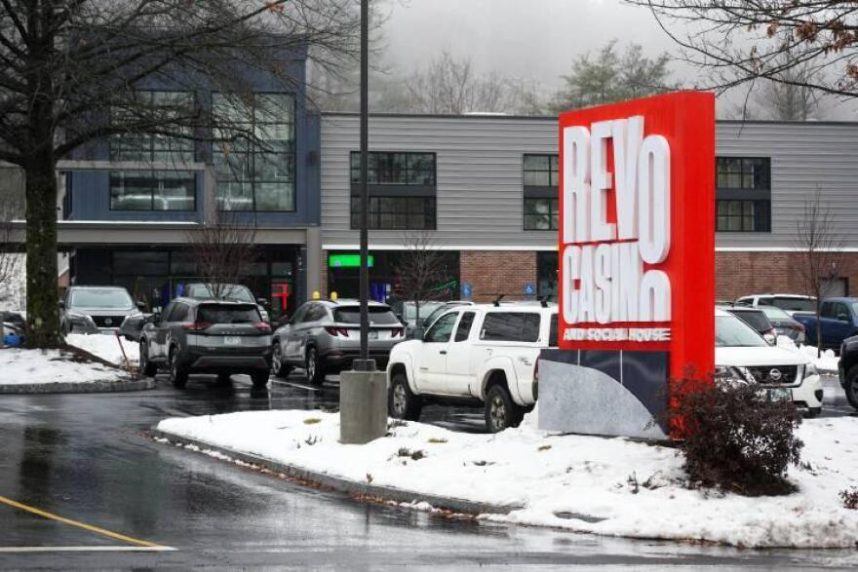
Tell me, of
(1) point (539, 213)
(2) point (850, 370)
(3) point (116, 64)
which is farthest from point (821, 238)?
(3) point (116, 64)

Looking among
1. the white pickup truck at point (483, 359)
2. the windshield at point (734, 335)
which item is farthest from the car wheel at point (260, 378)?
the windshield at point (734, 335)

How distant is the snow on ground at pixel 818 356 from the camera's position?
113 feet

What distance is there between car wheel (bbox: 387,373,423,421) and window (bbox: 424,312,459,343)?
95 centimetres

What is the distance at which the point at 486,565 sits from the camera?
9.73 metres

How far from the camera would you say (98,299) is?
137 ft

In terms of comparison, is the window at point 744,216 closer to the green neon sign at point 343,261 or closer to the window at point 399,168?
the window at point 399,168

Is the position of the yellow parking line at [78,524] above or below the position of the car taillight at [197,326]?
below

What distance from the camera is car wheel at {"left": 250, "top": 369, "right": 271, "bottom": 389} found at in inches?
1078

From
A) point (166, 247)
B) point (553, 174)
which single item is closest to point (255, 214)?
point (166, 247)

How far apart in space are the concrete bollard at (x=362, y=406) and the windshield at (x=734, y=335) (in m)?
5.80

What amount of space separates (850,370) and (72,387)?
46.4ft

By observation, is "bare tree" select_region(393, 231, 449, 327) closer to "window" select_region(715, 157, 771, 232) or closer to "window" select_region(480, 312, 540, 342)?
"window" select_region(715, 157, 771, 232)

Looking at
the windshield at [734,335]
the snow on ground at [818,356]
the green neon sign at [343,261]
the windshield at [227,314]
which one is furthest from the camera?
the green neon sign at [343,261]

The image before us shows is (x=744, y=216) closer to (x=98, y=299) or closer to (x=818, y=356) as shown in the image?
(x=818, y=356)
